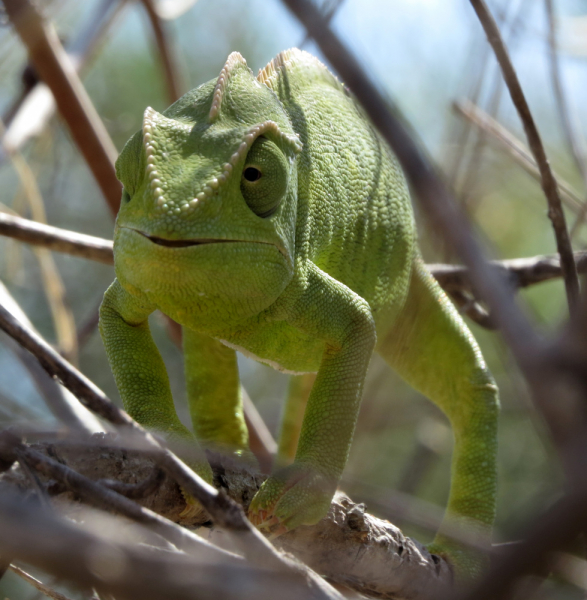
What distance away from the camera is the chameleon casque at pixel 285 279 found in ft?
5.09

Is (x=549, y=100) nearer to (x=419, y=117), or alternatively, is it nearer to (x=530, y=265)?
(x=419, y=117)

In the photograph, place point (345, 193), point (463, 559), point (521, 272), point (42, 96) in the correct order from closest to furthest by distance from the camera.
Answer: point (345, 193) → point (463, 559) → point (521, 272) → point (42, 96)

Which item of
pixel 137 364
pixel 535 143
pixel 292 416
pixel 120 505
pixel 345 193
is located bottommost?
pixel 292 416

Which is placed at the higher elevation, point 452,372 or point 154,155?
point 154,155

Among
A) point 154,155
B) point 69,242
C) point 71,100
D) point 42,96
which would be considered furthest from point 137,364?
point 42,96

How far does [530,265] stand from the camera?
10.4 feet

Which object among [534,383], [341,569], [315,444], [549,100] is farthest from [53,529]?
[549,100]

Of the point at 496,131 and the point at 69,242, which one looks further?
the point at 69,242

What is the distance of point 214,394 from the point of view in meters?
2.58

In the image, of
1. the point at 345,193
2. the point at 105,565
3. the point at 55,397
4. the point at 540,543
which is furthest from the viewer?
the point at 55,397

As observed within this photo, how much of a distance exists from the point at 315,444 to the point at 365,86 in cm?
127

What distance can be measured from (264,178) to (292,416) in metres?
1.74

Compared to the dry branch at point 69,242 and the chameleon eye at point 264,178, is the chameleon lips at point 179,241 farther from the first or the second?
the dry branch at point 69,242

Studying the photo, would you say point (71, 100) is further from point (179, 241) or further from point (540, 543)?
point (540, 543)
